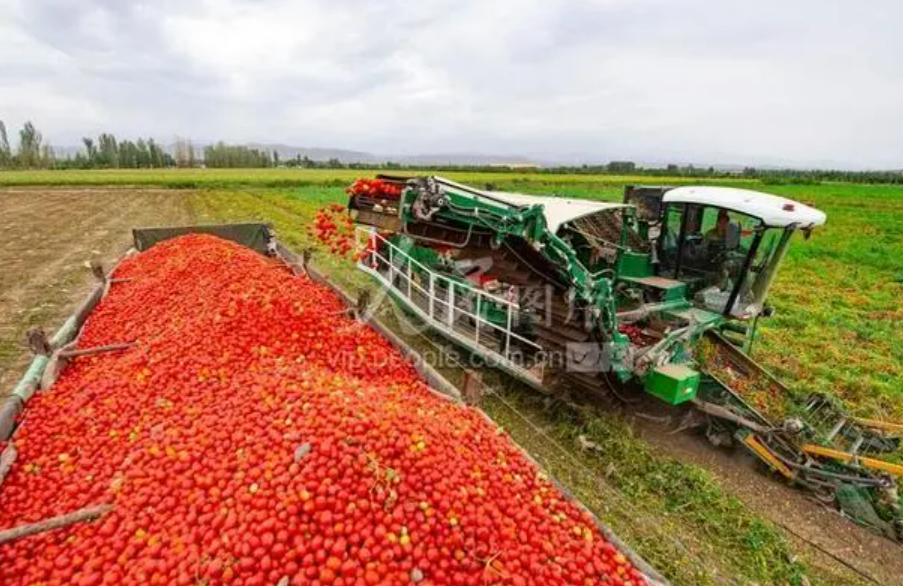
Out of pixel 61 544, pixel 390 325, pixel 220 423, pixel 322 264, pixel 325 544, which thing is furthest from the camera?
pixel 322 264

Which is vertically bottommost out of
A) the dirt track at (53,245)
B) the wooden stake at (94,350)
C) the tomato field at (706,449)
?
the tomato field at (706,449)

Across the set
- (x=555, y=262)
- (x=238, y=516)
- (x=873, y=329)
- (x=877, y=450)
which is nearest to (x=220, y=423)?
(x=238, y=516)

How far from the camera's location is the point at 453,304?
7.12 m

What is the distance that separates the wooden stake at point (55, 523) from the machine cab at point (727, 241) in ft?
22.6

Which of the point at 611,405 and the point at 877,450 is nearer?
the point at 877,450

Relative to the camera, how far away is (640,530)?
456 cm

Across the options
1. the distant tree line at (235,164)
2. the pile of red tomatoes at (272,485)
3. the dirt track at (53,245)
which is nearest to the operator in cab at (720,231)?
the pile of red tomatoes at (272,485)

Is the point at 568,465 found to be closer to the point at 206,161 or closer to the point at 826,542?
the point at 826,542

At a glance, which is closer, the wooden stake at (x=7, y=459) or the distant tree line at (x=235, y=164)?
the wooden stake at (x=7, y=459)

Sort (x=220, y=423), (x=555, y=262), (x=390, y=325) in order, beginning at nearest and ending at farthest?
(x=220, y=423), (x=555, y=262), (x=390, y=325)

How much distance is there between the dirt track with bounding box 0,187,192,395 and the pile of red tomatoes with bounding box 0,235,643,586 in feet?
11.3

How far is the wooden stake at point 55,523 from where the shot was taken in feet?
9.70

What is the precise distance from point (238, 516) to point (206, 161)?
117 meters

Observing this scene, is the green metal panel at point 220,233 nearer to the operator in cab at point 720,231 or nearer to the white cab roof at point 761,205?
the white cab roof at point 761,205
